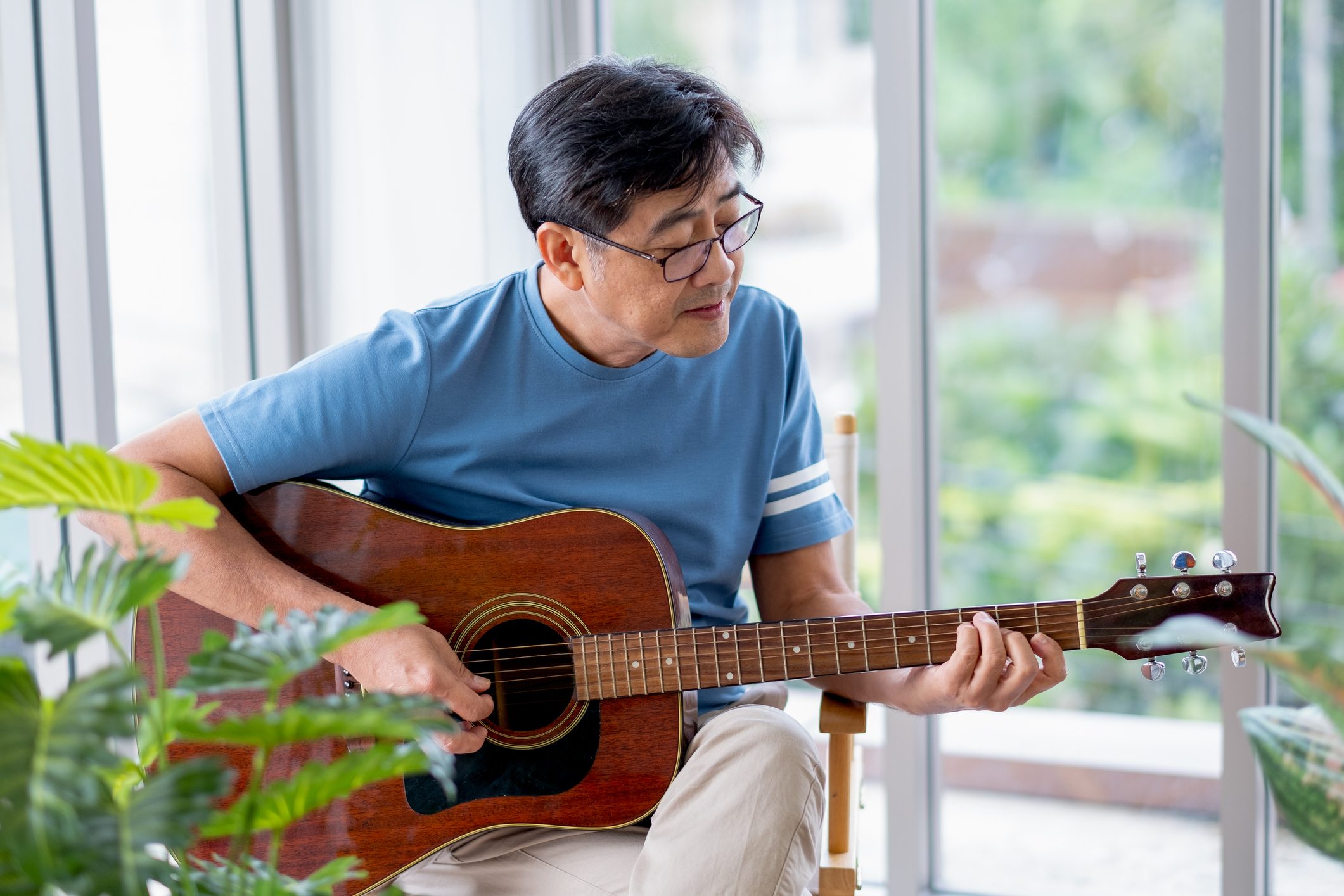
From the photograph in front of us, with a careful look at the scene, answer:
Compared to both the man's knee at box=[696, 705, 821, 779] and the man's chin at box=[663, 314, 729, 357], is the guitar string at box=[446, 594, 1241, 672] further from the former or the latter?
the man's chin at box=[663, 314, 729, 357]

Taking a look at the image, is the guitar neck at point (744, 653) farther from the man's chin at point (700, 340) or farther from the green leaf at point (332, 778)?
the green leaf at point (332, 778)

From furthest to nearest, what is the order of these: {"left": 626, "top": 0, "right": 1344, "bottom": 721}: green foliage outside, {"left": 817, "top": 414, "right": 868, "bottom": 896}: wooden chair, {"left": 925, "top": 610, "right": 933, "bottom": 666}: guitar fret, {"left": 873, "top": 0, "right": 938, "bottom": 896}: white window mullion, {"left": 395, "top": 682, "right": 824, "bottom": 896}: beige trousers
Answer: {"left": 873, "top": 0, "right": 938, "bottom": 896}: white window mullion → {"left": 626, "top": 0, "right": 1344, "bottom": 721}: green foliage outside → {"left": 817, "top": 414, "right": 868, "bottom": 896}: wooden chair → {"left": 925, "top": 610, "right": 933, "bottom": 666}: guitar fret → {"left": 395, "top": 682, "right": 824, "bottom": 896}: beige trousers

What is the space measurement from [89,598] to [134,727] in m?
0.12

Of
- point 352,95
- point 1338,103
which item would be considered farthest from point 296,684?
point 1338,103

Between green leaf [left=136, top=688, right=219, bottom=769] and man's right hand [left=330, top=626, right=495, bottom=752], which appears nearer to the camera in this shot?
green leaf [left=136, top=688, right=219, bottom=769]

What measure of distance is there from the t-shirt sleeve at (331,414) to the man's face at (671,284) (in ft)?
0.85

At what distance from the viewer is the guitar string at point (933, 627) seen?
4.14ft

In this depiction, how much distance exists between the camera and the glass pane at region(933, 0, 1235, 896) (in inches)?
77.4

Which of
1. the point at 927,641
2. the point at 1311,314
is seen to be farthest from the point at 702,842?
the point at 1311,314

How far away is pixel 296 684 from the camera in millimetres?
1341

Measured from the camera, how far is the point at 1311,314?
6.08 ft

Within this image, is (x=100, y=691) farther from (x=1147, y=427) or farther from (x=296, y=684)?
(x=1147, y=427)

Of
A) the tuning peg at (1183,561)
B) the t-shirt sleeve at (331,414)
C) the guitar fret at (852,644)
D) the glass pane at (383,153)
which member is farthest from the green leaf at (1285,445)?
the glass pane at (383,153)

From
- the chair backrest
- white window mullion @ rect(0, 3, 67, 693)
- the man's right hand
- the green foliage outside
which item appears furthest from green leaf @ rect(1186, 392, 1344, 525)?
white window mullion @ rect(0, 3, 67, 693)
